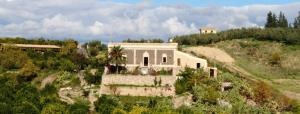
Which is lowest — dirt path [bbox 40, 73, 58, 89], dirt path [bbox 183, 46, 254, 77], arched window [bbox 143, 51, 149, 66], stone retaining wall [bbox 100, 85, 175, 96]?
stone retaining wall [bbox 100, 85, 175, 96]

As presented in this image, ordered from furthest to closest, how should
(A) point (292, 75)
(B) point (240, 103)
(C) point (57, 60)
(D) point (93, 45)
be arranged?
(D) point (93, 45) < (A) point (292, 75) < (C) point (57, 60) < (B) point (240, 103)

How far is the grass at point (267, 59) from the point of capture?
7700cm

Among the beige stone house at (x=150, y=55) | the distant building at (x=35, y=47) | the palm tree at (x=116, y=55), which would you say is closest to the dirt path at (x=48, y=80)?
the beige stone house at (x=150, y=55)

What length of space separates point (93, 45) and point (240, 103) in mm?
39166

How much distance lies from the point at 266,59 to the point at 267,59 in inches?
6.5

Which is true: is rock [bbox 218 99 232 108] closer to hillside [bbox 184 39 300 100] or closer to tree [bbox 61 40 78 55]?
hillside [bbox 184 39 300 100]

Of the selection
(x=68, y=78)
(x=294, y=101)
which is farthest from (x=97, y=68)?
(x=294, y=101)

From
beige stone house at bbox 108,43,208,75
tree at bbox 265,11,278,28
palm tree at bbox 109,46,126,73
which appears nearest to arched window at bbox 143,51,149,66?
beige stone house at bbox 108,43,208,75

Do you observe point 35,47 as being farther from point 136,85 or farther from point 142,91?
point 142,91

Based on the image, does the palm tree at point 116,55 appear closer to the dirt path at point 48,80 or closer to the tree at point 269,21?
the dirt path at point 48,80

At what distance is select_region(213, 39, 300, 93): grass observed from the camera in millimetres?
77000

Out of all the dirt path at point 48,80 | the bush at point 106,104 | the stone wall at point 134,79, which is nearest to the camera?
the bush at point 106,104

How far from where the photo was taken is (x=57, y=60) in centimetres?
7062

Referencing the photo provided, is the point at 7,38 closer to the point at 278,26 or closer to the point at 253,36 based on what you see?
the point at 253,36
